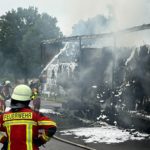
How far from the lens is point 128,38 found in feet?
52.5

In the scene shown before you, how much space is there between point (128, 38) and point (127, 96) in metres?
3.28

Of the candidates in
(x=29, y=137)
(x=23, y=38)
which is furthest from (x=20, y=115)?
(x=23, y=38)

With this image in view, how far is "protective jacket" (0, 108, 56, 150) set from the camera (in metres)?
4.39

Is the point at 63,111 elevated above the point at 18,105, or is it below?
below

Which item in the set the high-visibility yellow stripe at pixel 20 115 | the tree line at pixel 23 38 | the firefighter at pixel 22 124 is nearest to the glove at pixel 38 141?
the firefighter at pixel 22 124

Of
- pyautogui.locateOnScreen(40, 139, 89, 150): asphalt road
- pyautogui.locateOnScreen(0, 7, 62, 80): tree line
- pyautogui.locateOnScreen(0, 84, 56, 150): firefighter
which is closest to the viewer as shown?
pyautogui.locateOnScreen(0, 84, 56, 150): firefighter

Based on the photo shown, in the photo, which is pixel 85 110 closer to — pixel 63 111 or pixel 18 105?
pixel 63 111

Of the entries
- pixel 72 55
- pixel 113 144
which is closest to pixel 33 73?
pixel 72 55

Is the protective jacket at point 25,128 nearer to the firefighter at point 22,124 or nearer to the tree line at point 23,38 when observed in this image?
the firefighter at point 22,124

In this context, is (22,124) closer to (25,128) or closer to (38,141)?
(25,128)

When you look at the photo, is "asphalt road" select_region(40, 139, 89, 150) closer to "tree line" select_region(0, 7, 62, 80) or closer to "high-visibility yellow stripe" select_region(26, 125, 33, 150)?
"high-visibility yellow stripe" select_region(26, 125, 33, 150)

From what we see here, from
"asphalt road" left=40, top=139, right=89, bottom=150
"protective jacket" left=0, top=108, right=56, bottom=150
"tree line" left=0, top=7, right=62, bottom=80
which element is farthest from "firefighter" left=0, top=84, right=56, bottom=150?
"tree line" left=0, top=7, right=62, bottom=80

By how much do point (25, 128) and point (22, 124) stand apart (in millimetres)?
53

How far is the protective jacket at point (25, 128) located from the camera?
439 centimetres
